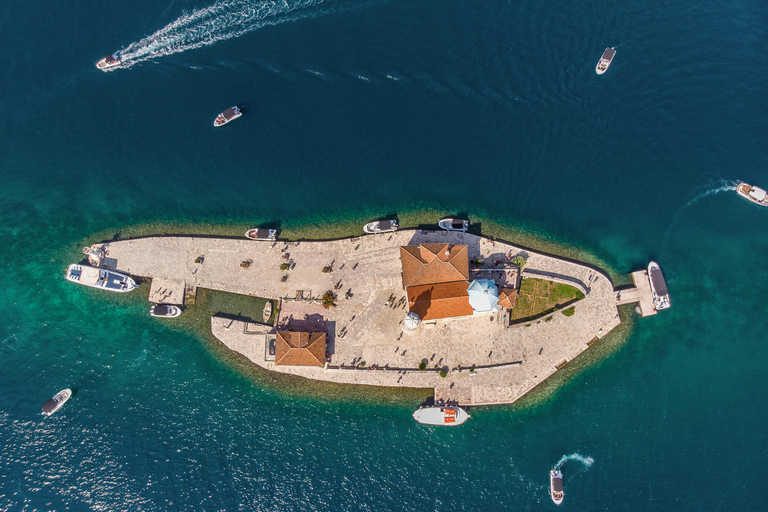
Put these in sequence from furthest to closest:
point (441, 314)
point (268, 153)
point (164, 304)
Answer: point (268, 153)
point (164, 304)
point (441, 314)

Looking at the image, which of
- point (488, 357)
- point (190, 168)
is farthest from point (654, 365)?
point (190, 168)

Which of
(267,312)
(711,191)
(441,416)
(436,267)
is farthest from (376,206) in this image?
(711,191)

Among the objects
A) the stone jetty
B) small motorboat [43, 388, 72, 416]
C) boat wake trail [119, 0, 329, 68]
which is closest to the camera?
the stone jetty

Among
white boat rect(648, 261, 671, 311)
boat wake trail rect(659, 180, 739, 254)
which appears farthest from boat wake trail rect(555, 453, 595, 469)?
boat wake trail rect(659, 180, 739, 254)

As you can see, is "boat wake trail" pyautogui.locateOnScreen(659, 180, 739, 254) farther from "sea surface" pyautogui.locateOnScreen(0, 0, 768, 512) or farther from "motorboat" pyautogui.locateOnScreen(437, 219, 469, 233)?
"motorboat" pyautogui.locateOnScreen(437, 219, 469, 233)

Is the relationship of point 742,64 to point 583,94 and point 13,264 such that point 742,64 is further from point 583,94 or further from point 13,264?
point 13,264

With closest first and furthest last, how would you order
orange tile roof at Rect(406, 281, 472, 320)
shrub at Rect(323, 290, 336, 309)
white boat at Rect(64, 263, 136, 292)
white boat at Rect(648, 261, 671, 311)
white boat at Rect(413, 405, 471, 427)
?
orange tile roof at Rect(406, 281, 472, 320) < white boat at Rect(413, 405, 471, 427) < shrub at Rect(323, 290, 336, 309) < white boat at Rect(648, 261, 671, 311) < white boat at Rect(64, 263, 136, 292)
